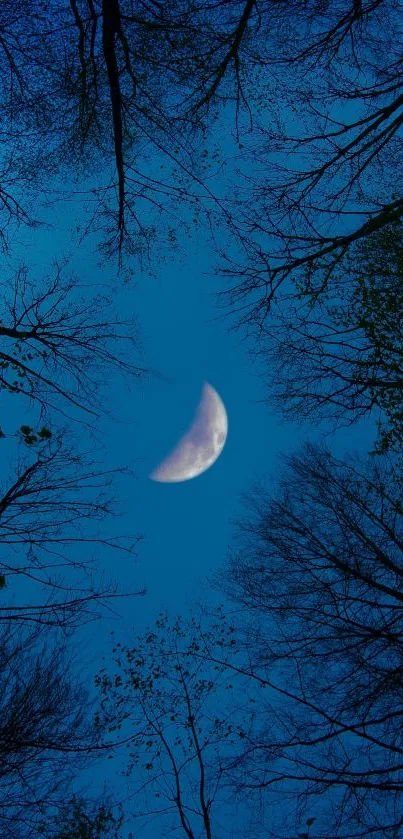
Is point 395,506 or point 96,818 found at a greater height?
point 395,506

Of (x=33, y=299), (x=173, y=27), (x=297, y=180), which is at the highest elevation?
(x=173, y=27)

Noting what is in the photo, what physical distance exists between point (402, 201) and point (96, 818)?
11.4 meters

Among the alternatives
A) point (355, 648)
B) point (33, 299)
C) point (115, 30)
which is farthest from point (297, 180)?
point (355, 648)

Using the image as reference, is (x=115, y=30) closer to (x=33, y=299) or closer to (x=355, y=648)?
(x=33, y=299)

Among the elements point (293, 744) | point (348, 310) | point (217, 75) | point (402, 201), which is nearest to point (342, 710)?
point (293, 744)

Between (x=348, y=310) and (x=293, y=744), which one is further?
(x=348, y=310)

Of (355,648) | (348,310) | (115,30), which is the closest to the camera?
(115,30)

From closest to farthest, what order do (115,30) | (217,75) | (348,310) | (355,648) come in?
(115,30) < (217,75) < (355,648) < (348,310)

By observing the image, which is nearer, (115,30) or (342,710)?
(115,30)

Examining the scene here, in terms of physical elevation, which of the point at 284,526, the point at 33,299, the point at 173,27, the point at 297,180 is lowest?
the point at 284,526

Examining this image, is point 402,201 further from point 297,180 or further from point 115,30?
point 115,30

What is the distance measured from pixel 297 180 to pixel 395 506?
4749 mm

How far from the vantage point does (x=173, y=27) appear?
5.09 m

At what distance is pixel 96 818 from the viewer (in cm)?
841
